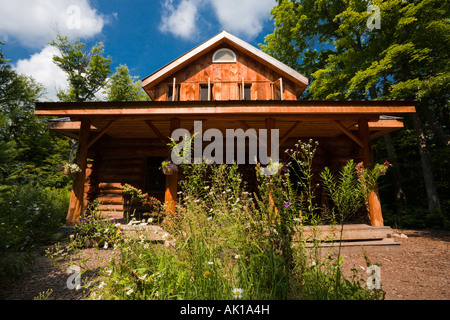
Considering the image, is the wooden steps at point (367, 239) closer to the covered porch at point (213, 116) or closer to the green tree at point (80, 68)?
the covered porch at point (213, 116)

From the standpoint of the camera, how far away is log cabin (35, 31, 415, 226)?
5828 mm

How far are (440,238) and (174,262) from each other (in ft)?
29.1

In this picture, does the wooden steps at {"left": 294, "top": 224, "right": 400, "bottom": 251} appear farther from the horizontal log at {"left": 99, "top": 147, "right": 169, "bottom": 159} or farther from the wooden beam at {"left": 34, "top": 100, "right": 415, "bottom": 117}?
the horizontal log at {"left": 99, "top": 147, "right": 169, "bottom": 159}

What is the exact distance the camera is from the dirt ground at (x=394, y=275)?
3088 mm

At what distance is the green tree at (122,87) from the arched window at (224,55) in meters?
16.8

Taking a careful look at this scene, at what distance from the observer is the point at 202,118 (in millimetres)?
6160

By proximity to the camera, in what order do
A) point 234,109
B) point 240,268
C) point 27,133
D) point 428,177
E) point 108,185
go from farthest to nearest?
point 27,133 → point 428,177 → point 108,185 → point 234,109 → point 240,268

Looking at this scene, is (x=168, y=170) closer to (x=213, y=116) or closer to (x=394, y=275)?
(x=213, y=116)

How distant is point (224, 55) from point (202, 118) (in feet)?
20.4

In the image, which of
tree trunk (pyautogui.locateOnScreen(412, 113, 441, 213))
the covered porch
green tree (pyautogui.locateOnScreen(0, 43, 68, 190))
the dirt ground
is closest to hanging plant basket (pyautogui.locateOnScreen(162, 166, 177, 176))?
the covered porch

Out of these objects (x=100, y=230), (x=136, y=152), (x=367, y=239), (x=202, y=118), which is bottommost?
(x=367, y=239)

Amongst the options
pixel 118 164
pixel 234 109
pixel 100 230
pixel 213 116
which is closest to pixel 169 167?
pixel 213 116
